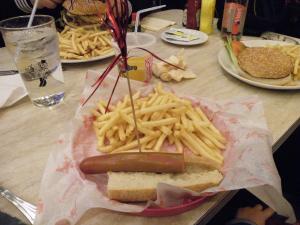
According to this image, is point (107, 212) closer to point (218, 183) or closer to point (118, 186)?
point (118, 186)

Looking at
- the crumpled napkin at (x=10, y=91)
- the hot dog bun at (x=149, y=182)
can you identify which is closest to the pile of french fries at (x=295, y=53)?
the hot dog bun at (x=149, y=182)

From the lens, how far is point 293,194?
1.53 meters

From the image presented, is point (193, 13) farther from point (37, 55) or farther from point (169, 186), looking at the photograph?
point (169, 186)

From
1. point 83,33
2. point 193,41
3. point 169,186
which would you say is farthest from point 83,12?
point 169,186

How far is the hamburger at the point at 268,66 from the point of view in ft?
3.72

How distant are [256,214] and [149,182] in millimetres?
787

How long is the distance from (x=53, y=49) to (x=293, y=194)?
1.44 m

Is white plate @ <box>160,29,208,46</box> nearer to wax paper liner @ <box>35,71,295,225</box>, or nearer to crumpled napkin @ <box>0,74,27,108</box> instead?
wax paper liner @ <box>35,71,295,225</box>

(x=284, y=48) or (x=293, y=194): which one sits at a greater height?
(x=284, y=48)

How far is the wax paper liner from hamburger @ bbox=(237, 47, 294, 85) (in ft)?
0.83

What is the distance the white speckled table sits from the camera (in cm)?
66

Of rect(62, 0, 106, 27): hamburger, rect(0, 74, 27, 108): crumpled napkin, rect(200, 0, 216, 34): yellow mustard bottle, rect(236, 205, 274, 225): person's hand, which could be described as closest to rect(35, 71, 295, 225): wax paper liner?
rect(0, 74, 27, 108): crumpled napkin

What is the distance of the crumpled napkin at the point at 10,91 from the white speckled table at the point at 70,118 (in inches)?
1.0

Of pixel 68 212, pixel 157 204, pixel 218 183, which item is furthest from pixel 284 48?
pixel 68 212
